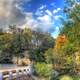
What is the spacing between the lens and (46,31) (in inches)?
260

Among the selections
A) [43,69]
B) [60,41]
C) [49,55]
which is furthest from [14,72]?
[60,41]

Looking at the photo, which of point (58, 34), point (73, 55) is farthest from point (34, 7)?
point (73, 55)

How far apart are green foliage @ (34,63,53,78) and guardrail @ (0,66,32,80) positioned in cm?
14

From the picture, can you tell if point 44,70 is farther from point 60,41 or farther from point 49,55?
point 60,41

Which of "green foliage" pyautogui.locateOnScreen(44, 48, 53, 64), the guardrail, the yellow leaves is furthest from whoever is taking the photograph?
the yellow leaves

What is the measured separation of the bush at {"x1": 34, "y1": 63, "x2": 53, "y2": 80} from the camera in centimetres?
662

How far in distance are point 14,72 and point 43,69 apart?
0.53m

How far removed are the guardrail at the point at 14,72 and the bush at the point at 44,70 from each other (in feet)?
0.47

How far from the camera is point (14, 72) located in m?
6.55

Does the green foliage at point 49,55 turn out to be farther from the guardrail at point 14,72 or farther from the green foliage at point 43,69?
the guardrail at point 14,72

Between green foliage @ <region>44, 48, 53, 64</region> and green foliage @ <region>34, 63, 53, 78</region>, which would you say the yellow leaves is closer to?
green foliage @ <region>44, 48, 53, 64</region>

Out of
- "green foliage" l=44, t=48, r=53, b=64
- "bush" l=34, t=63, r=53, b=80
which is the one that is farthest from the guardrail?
"green foliage" l=44, t=48, r=53, b=64

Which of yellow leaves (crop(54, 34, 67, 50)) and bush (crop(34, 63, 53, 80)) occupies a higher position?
yellow leaves (crop(54, 34, 67, 50))

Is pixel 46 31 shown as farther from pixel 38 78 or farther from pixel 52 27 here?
pixel 38 78
